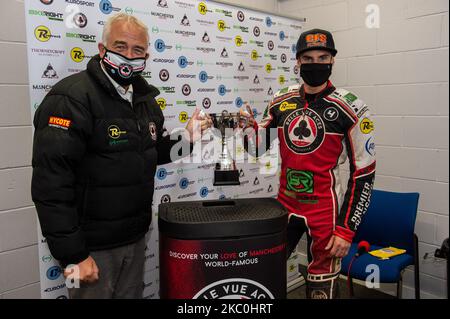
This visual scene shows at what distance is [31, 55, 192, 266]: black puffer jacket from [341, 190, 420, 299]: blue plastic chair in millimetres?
1354

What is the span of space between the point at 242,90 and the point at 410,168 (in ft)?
4.09

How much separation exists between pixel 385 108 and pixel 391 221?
30.6 inches

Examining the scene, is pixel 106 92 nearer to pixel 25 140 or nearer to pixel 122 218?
pixel 122 218

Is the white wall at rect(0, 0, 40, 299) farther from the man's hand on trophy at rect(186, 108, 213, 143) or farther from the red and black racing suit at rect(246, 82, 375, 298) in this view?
the red and black racing suit at rect(246, 82, 375, 298)

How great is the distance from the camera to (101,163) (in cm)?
147

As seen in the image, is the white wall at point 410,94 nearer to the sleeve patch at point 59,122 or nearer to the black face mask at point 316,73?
the black face mask at point 316,73

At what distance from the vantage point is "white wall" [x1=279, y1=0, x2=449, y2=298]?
8.09 ft

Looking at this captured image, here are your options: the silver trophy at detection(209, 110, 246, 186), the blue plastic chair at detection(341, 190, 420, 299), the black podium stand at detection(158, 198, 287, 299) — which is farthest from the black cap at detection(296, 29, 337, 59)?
the blue plastic chair at detection(341, 190, 420, 299)

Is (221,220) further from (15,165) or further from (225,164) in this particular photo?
(15,165)

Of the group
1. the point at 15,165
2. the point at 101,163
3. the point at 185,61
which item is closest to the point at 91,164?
the point at 101,163

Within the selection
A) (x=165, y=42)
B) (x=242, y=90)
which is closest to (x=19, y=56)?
(x=165, y=42)

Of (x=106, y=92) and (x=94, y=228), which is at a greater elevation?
(x=106, y=92)

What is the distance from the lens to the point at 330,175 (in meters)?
1.81
